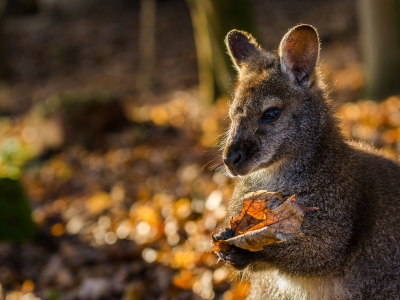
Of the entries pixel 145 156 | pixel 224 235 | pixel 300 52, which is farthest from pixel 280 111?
pixel 145 156

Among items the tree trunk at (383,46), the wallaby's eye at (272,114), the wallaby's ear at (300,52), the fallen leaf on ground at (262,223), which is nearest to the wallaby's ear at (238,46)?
the wallaby's ear at (300,52)

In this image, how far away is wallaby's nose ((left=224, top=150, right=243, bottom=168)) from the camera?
305 centimetres

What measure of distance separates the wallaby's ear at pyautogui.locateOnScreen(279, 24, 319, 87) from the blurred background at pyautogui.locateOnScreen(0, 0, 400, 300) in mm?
527

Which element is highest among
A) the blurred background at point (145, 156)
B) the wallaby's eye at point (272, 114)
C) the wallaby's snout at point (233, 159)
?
the wallaby's eye at point (272, 114)

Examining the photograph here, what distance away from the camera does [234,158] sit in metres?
3.05

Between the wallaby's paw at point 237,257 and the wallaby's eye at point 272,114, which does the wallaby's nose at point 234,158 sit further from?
the wallaby's paw at point 237,257

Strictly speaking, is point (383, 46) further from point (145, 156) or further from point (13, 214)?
point (13, 214)

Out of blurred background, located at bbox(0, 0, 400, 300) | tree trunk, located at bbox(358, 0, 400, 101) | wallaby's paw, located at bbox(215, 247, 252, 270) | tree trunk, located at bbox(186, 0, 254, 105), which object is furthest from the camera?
tree trunk, located at bbox(186, 0, 254, 105)

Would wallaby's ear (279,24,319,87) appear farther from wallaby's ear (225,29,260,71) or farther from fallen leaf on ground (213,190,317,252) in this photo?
fallen leaf on ground (213,190,317,252)

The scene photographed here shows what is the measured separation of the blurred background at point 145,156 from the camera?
202 inches

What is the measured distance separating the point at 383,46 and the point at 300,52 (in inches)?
273

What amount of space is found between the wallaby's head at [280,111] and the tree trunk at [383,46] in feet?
21.6

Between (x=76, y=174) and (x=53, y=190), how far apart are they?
1.95 ft

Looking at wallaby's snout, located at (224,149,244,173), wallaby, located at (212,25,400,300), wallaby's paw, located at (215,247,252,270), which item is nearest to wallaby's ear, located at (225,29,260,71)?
wallaby, located at (212,25,400,300)
